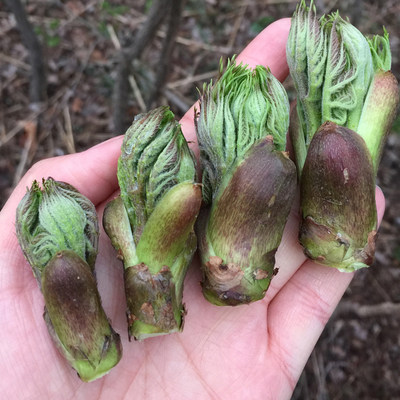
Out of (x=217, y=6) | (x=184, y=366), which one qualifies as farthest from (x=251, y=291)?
(x=217, y=6)

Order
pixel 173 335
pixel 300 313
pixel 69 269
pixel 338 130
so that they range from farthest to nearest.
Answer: pixel 300 313 < pixel 173 335 < pixel 338 130 < pixel 69 269

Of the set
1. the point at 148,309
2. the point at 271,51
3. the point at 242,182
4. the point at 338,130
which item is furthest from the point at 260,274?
the point at 271,51

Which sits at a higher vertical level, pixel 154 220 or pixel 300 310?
pixel 154 220

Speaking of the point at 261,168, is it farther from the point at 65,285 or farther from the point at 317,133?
the point at 65,285

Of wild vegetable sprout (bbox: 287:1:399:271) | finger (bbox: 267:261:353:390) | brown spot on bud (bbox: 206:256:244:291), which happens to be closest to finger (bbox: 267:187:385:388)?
finger (bbox: 267:261:353:390)

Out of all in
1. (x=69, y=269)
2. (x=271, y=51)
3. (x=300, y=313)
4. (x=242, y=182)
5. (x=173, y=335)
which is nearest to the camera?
(x=69, y=269)

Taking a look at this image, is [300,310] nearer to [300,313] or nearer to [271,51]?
[300,313]

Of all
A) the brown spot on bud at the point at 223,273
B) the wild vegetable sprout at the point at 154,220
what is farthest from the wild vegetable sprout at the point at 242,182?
the wild vegetable sprout at the point at 154,220

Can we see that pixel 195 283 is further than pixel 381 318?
No
